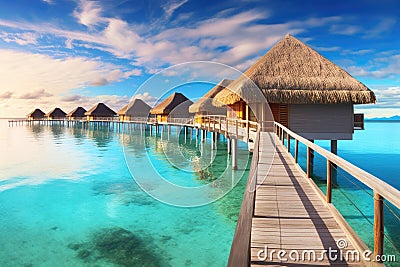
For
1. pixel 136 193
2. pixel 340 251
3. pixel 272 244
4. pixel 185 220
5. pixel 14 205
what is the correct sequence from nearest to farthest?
pixel 340 251 < pixel 272 244 < pixel 185 220 < pixel 14 205 < pixel 136 193

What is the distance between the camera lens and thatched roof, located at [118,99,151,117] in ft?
138

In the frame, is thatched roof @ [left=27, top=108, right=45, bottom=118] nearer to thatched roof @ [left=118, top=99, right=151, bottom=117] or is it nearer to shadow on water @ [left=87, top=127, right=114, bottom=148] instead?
thatched roof @ [left=118, top=99, right=151, bottom=117]

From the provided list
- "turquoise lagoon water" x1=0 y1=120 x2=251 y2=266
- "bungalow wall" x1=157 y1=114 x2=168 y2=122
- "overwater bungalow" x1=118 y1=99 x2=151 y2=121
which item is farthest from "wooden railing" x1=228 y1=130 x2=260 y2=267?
"overwater bungalow" x1=118 y1=99 x2=151 y2=121

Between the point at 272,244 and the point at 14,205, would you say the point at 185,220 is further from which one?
the point at 14,205

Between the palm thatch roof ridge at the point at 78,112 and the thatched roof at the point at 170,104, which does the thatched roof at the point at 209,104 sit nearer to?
the thatched roof at the point at 170,104

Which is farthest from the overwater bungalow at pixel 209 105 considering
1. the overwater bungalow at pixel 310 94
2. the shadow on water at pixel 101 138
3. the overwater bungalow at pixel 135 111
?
the overwater bungalow at pixel 135 111

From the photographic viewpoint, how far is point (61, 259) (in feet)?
16.5

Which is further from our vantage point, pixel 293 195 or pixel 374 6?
pixel 374 6

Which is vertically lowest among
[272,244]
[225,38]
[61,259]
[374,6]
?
[61,259]

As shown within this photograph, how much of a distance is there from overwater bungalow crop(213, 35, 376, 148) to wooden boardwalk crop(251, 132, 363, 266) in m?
7.57

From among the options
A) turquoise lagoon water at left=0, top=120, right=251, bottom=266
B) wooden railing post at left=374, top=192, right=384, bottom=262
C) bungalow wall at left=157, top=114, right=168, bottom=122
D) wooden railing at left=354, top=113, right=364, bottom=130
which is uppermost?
bungalow wall at left=157, top=114, right=168, bottom=122

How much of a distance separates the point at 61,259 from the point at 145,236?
1.69 meters

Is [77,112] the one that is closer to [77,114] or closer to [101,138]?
[77,114]

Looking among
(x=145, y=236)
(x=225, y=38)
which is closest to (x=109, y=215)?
(x=145, y=236)
